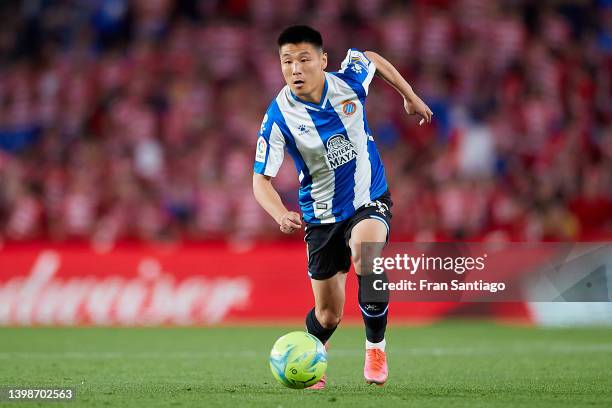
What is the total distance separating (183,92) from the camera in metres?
16.0

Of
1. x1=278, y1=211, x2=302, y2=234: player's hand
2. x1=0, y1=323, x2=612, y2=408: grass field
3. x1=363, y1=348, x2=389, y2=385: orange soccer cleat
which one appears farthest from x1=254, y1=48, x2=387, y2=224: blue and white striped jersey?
x1=0, y1=323, x2=612, y2=408: grass field

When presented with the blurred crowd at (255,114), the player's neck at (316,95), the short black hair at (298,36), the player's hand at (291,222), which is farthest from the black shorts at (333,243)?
the blurred crowd at (255,114)

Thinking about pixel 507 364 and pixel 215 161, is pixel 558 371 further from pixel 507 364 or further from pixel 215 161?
pixel 215 161

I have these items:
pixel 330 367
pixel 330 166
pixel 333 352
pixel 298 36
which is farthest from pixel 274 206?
pixel 333 352

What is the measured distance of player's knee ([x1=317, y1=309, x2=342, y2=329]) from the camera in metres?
6.68

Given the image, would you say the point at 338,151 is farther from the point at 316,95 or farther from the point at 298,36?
the point at 298,36

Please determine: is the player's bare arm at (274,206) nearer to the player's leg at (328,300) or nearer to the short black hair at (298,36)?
the player's leg at (328,300)

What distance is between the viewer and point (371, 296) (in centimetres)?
642

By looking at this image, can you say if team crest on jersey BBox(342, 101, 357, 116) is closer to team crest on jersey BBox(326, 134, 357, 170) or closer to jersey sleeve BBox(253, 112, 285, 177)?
team crest on jersey BBox(326, 134, 357, 170)

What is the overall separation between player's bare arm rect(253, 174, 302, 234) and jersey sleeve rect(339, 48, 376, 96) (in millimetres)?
940

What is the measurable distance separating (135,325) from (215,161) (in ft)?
10.5

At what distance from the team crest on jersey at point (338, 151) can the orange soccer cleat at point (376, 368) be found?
1.25 meters

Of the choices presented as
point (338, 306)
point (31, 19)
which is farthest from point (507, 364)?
point (31, 19)

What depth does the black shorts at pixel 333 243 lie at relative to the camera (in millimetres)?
6551
